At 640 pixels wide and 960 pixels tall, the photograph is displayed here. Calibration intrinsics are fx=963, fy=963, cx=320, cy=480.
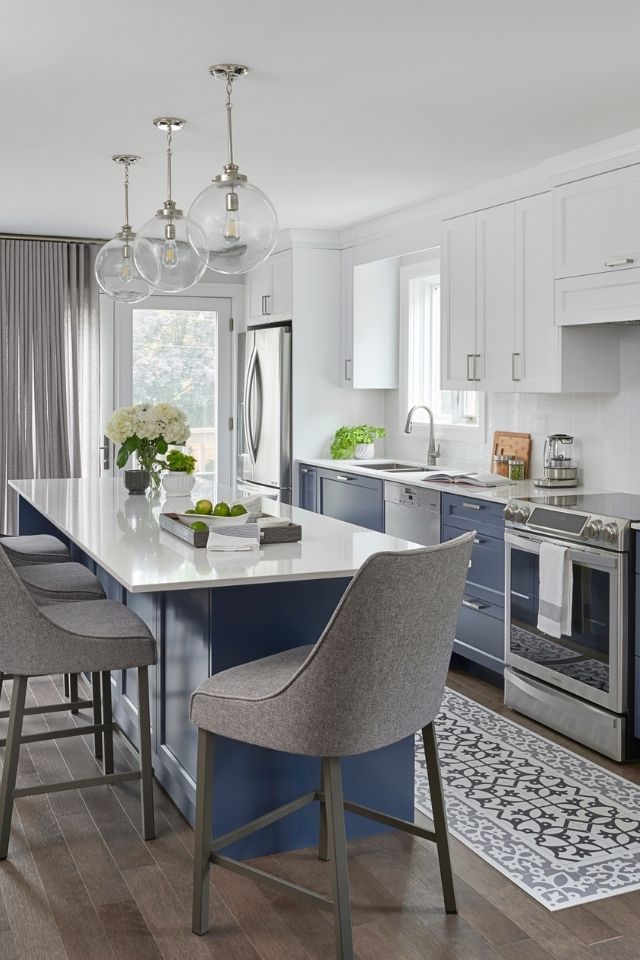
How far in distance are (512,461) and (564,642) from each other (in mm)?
1503

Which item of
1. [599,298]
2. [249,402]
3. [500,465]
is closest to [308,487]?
[249,402]

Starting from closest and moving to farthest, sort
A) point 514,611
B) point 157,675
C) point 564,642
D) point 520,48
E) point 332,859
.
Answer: point 332,859 < point 520,48 < point 157,675 < point 564,642 < point 514,611

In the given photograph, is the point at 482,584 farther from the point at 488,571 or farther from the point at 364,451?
the point at 364,451

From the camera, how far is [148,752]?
278 centimetres

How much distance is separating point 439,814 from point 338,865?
0.44 m

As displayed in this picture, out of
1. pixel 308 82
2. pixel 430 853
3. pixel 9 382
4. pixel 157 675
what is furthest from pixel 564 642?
pixel 9 382

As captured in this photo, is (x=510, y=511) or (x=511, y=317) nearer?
(x=510, y=511)

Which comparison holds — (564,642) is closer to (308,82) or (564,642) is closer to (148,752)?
(148,752)

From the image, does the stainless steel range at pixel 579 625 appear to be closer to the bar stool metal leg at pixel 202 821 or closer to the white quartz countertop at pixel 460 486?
the white quartz countertop at pixel 460 486

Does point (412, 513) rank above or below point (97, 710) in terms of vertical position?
above

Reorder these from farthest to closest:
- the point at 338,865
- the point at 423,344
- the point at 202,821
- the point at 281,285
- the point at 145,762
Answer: the point at 281,285
the point at 423,344
the point at 145,762
the point at 202,821
the point at 338,865

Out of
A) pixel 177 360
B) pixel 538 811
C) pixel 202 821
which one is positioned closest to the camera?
pixel 202 821

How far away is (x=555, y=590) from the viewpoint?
12.4ft

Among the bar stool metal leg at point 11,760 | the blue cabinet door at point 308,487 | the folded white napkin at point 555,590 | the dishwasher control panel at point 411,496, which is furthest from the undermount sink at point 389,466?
the bar stool metal leg at point 11,760
